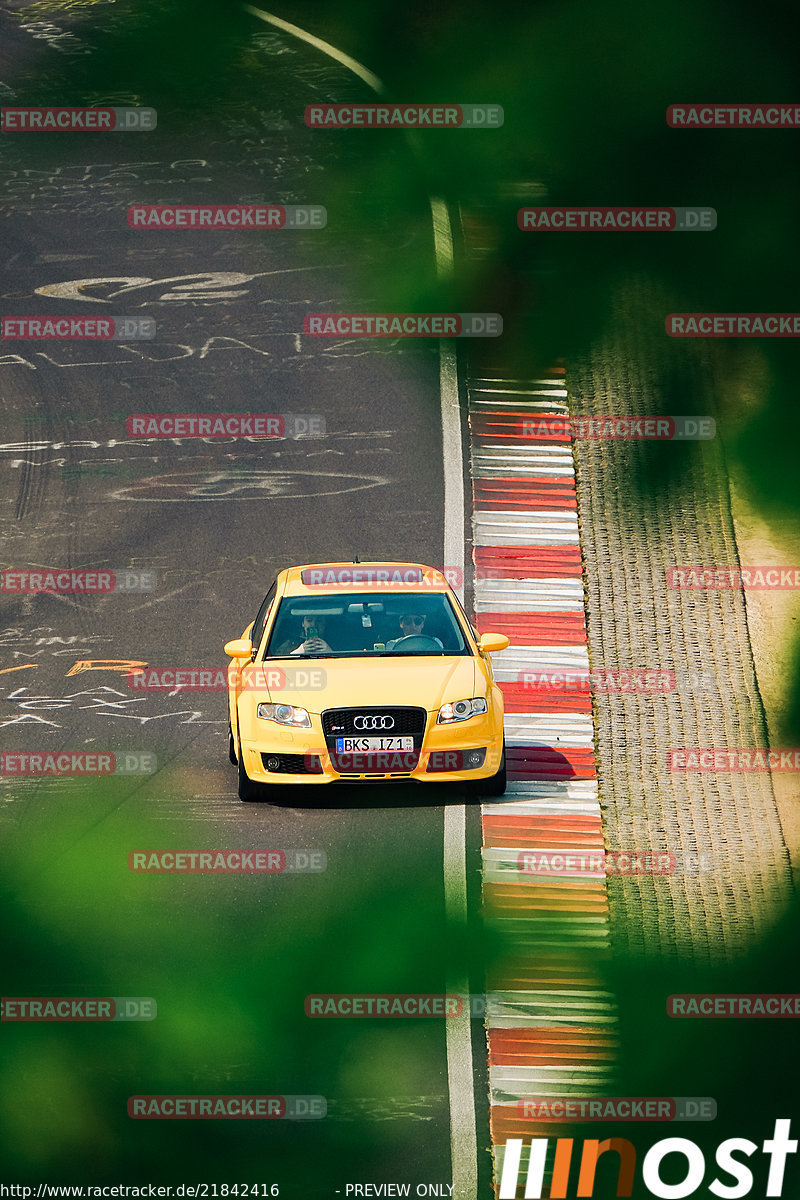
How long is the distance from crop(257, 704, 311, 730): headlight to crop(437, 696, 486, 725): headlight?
0.98 m

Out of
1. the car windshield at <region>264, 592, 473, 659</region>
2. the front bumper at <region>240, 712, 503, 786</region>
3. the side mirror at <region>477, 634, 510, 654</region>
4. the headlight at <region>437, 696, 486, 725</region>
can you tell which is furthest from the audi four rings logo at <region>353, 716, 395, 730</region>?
the side mirror at <region>477, 634, 510, 654</region>

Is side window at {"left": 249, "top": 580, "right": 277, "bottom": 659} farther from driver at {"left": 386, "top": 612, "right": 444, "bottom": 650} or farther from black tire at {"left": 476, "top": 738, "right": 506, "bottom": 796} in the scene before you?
black tire at {"left": 476, "top": 738, "right": 506, "bottom": 796}

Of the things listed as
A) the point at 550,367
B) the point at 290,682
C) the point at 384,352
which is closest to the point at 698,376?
the point at 550,367

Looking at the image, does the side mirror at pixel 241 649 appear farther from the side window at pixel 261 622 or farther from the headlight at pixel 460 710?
the headlight at pixel 460 710

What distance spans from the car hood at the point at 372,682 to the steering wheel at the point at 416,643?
20cm

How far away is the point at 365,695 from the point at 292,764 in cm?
74

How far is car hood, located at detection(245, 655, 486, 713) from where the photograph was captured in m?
12.5

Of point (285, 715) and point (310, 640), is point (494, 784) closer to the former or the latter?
point (285, 715)

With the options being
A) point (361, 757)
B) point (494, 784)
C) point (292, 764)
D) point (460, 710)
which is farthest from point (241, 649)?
point (494, 784)

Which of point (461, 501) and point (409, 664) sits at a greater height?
point (461, 501)

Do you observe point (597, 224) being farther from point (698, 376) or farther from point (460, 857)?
point (460, 857)

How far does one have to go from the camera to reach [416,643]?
1342 centimetres

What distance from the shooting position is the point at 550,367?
22.0 metres

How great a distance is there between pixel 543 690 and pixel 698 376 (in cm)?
798
